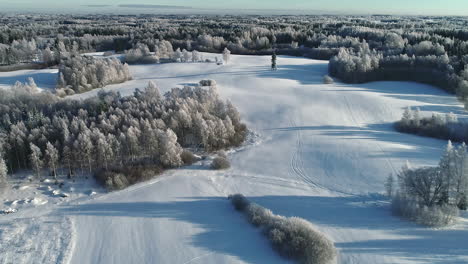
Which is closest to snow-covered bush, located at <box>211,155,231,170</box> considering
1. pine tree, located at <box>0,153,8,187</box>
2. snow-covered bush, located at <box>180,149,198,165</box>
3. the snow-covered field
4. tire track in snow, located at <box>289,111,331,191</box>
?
the snow-covered field

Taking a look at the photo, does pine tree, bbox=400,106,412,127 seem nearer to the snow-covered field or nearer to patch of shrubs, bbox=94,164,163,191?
the snow-covered field

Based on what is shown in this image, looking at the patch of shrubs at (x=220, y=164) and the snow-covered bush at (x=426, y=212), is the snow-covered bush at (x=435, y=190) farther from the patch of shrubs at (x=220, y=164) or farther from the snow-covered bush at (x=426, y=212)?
the patch of shrubs at (x=220, y=164)

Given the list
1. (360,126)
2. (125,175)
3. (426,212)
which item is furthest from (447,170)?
(125,175)

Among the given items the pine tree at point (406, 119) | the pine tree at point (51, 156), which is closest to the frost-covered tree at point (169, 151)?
the pine tree at point (51, 156)

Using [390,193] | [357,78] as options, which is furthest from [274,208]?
[357,78]

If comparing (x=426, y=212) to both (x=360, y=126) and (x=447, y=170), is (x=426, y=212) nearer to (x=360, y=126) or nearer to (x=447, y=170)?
(x=447, y=170)
